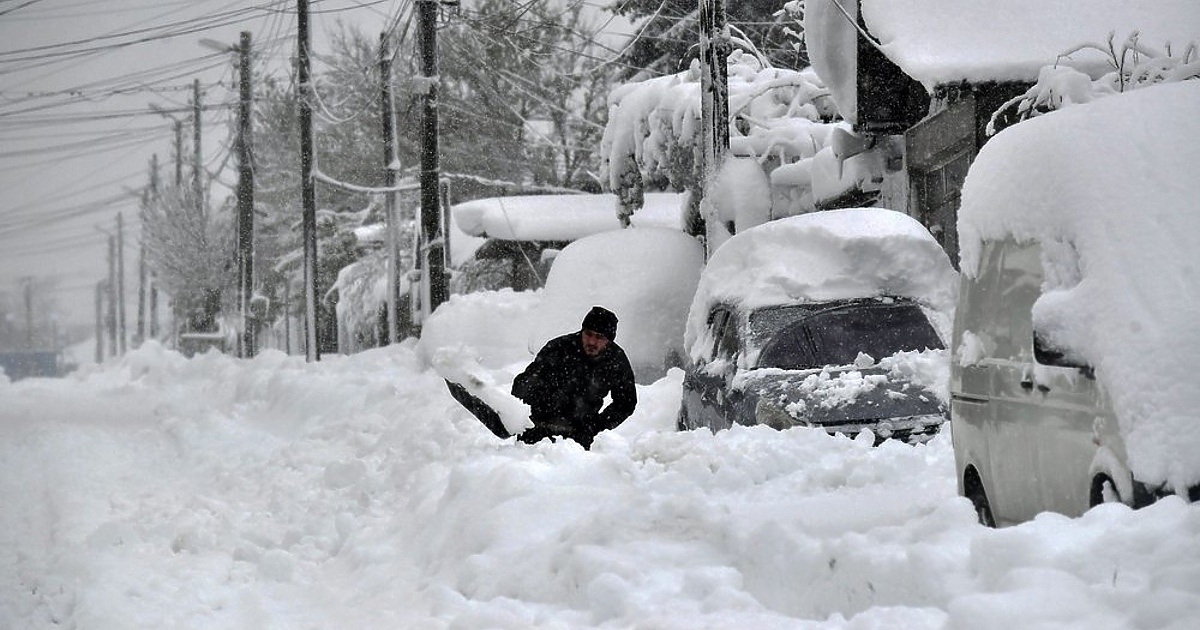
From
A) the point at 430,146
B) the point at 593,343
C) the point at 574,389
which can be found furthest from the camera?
the point at 430,146

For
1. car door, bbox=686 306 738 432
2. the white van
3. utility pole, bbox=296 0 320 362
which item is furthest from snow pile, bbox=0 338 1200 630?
utility pole, bbox=296 0 320 362

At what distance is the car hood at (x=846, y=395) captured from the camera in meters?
8.37

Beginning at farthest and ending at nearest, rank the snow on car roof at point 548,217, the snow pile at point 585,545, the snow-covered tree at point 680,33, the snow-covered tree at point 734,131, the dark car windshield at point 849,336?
the snow-covered tree at point 680,33 → the snow on car roof at point 548,217 → the snow-covered tree at point 734,131 → the dark car windshield at point 849,336 → the snow pile at point 585,545

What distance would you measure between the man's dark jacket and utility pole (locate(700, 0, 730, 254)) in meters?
7.81

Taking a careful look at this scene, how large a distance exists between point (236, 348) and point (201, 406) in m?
20.1

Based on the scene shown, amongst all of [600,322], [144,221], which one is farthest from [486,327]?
[144,221]

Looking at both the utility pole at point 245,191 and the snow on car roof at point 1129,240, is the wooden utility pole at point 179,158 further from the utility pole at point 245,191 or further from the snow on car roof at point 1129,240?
the snow on car roof at point 1129,240

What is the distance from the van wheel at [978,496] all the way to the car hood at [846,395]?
2482 millimetres

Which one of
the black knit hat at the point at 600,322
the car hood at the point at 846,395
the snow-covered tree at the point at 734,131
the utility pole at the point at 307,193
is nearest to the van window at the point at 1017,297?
the car hood at the point at 846,395

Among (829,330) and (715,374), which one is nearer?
(829,330)

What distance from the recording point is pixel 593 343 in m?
8.63

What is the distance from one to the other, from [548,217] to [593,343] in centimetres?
2271

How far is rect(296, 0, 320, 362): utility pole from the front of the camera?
27.4 m

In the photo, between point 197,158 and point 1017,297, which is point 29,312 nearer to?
point 197,158
